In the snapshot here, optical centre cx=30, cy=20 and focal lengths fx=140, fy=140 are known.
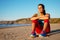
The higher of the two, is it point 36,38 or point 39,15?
point 39,15

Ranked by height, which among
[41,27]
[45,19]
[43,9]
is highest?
[43,9]

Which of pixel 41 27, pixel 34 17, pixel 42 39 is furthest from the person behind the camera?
pixel 41 27

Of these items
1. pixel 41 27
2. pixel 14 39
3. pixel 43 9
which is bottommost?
pixel 14 39

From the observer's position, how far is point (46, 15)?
5113 mm

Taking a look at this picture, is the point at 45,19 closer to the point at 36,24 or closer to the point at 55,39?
the point at 36,24

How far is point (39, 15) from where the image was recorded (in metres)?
5.37

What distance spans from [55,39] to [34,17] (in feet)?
3.57

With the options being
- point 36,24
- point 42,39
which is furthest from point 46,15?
point 42,39

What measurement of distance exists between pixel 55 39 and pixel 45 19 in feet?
2.61

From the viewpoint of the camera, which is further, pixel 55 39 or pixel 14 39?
pixel 14 39

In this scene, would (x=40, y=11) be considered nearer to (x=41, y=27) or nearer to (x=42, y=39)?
(x=41, y=27)

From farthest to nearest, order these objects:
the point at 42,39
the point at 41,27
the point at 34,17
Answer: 1. the point at 41,27
2. the point at 34,17
3. the point at 42,39

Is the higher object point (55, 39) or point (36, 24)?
point (36, 24)

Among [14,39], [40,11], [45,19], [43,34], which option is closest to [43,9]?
[40,11]
